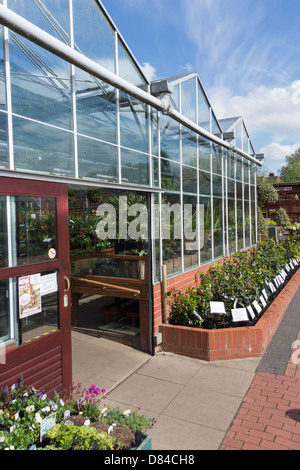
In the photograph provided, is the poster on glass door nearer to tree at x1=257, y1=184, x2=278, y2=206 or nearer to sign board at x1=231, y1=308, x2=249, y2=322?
sign board at x1=231, y1=308, x2=249, y2=322

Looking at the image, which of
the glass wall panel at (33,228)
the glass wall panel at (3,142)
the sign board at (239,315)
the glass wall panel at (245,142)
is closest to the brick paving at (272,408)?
the sign board at (239,315)

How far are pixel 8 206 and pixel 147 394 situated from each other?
7.93 feet

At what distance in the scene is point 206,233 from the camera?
22.5ft

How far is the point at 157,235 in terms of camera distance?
509 centimetres

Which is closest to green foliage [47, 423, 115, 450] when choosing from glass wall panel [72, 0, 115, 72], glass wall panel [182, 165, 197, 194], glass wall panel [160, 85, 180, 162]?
glass wall panel [72, 0, 115, 72]

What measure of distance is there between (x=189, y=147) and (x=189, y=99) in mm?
845

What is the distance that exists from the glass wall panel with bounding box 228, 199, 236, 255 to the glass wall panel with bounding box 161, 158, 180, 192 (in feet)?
10.1

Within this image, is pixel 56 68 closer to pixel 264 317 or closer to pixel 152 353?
pixel 152 353

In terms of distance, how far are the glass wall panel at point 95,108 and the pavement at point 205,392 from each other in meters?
2.80

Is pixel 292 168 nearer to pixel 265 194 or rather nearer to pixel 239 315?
pixel 265 194

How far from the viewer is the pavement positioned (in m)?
2.92

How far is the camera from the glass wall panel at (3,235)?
2.76 meters
